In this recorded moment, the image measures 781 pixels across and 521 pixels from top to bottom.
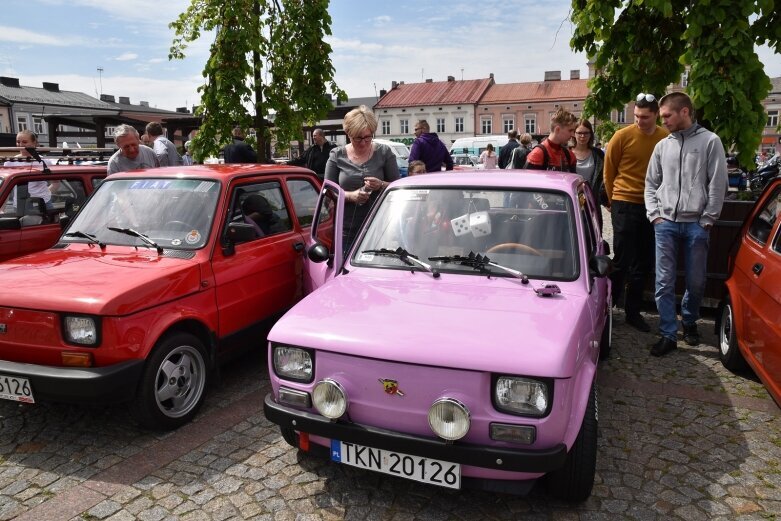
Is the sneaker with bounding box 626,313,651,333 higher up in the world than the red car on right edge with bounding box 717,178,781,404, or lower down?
lower down

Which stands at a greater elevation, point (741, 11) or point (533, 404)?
point (741, 11)

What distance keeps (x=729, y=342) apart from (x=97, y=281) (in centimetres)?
502

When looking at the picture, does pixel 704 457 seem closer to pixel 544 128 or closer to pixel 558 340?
pixel 558 340

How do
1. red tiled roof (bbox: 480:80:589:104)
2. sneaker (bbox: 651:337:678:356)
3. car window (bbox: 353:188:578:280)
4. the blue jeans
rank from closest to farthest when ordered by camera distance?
1. car window (bbox: 353:188:578:280)
2. the blue jeans
3. sneaker (bbox: 651:337:678:356)
4. red tiled roof (bbox: 480:80:589:104)

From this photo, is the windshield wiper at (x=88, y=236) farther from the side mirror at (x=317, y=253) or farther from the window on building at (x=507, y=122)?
the window on building at (x=507, y=122)

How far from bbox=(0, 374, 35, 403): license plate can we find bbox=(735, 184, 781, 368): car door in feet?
15.8

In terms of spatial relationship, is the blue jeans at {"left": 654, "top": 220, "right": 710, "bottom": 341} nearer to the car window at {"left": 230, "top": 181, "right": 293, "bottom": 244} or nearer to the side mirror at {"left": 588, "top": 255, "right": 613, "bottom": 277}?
the side mirror at {"left": 588, "top": 255, "right": 613, "bottom": 277}

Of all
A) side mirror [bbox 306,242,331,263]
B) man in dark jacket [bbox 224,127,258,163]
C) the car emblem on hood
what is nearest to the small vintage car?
the car emblem on hood

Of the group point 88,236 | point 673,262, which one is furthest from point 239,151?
point 673,262

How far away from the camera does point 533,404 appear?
2617 mm

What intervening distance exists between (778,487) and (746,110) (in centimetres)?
404

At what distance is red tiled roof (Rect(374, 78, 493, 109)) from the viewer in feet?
247

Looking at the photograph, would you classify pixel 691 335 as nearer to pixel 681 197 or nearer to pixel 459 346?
pixel 681 197

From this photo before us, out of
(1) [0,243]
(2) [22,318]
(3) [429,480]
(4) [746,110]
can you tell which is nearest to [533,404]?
(3) [429,480]
